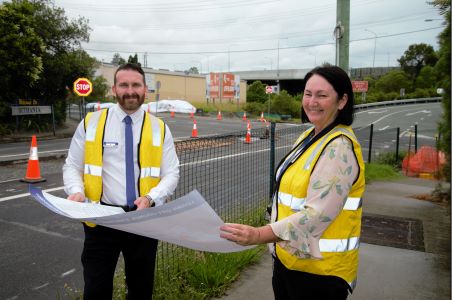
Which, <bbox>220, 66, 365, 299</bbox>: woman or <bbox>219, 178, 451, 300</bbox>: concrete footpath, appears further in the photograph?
<bbox>219, 178, 451, 300</bbox>: concrete footpath

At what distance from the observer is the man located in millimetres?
2660

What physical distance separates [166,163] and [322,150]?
127 centimetres

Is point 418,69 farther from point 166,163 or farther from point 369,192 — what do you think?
point 166,163

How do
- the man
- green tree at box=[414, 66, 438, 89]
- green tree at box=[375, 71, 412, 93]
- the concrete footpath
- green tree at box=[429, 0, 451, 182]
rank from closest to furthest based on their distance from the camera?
1. the man
2. the concrete footpath
3. green tree at box=[429, 0, 451, 182]
4. green tree at box=[414, 66, 438, 89]
5. green tree at box=[375, 71, 412, 93]

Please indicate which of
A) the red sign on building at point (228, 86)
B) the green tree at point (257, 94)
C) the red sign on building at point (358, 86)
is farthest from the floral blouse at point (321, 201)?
the green tree at point (257, 94)

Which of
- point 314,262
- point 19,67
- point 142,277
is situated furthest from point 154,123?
point 19,67

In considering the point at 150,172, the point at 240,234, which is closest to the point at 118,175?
the point at 150,172

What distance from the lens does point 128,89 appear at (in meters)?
2.74

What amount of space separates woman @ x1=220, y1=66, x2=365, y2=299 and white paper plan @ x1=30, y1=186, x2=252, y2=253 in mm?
208

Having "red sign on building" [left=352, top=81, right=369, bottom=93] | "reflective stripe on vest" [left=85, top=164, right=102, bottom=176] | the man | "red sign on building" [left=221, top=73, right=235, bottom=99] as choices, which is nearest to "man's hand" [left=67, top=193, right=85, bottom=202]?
the man

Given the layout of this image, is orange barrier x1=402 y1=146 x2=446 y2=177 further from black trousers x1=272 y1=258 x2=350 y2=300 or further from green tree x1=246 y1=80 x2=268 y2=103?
green tree x1=246 y1=80 x2=268 y2=103

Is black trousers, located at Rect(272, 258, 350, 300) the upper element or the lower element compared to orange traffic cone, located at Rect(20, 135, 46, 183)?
upper

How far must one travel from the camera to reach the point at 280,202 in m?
2.14

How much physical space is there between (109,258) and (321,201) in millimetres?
1509
